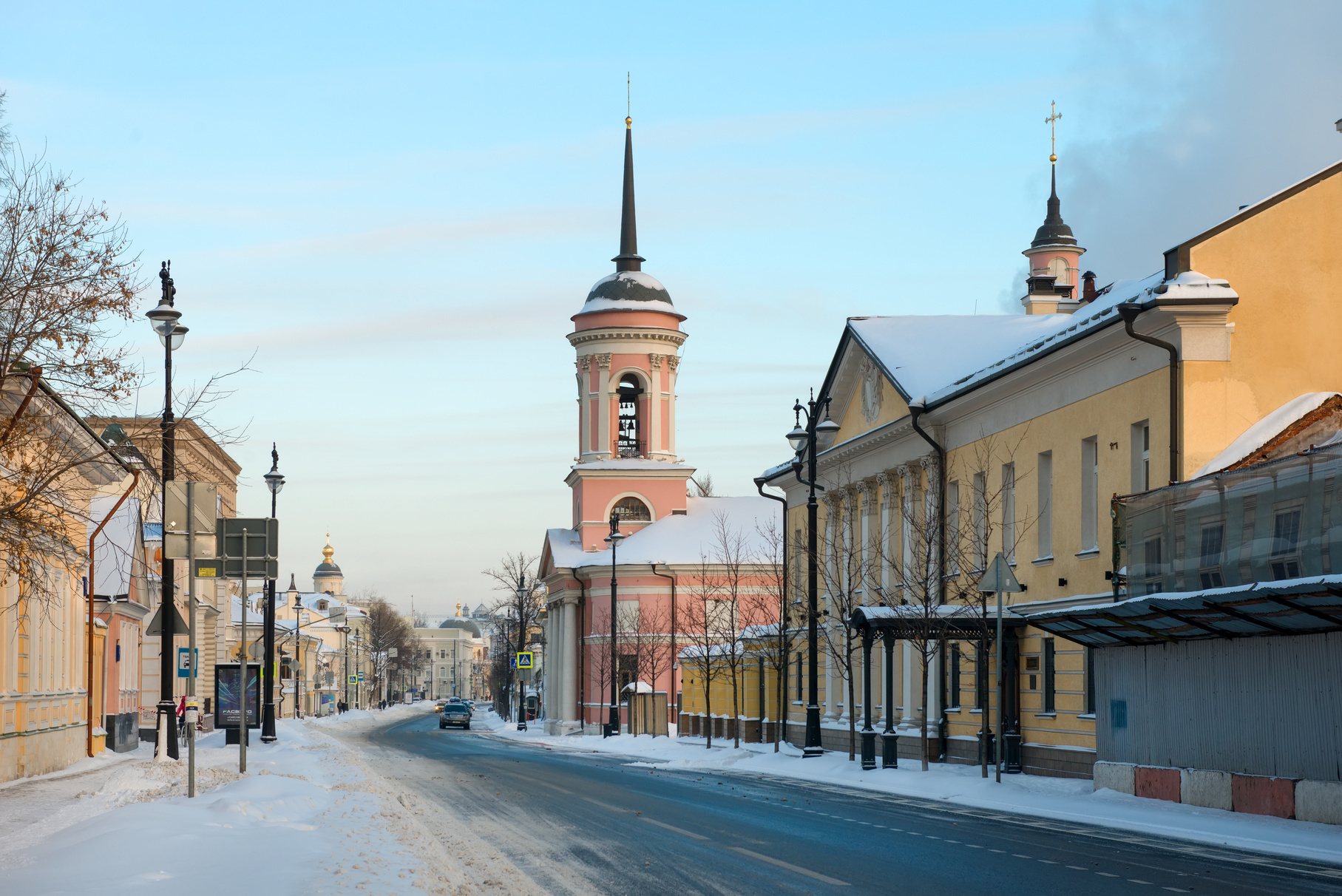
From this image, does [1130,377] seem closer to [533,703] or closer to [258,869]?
[258,869]

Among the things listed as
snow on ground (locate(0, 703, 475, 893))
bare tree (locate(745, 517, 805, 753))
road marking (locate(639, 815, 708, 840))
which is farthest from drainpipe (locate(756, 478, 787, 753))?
road marking (locate(639, 815, 708, 840))

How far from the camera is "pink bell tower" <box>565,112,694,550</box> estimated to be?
2886 inches

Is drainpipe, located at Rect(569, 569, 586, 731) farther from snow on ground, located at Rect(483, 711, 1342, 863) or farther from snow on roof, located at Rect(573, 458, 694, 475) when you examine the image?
snow on ground, located at Rect(483, 711, 1342, 863)

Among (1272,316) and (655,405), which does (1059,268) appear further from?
(1272,316)

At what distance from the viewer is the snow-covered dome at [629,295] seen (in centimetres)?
7356

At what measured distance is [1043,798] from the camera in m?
23.3

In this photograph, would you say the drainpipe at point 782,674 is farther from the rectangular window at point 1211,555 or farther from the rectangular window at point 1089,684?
the rectangular window at point 1211,555

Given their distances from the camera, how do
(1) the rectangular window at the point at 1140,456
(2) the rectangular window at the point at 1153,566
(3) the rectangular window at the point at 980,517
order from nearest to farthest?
(2) the rectangular window at the point at 1153,566 → (1) the rectangular window at the point at 1140,456 → (3) the rectangular window at the point at 980,517

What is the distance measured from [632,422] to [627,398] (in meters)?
1.29

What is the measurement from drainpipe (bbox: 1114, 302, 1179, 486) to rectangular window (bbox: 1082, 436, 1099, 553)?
3.71 meters

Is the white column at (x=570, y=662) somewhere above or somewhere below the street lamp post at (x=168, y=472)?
below

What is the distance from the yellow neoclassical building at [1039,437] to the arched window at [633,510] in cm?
3238

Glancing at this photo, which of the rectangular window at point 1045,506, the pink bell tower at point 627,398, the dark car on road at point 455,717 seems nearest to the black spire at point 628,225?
the pink bell tower at point 627,398

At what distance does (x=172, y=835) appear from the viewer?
45.0 feet
